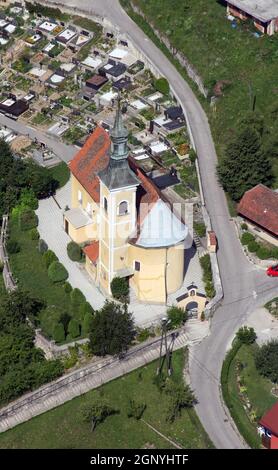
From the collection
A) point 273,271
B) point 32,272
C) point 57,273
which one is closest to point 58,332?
point 57,273

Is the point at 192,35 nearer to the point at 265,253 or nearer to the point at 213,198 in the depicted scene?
the point at 213,198

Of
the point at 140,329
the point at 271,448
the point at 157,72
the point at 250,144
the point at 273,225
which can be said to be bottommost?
the point at 271,448

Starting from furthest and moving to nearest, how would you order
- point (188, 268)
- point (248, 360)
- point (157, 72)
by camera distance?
1. point (157, 72)
2. point (188, 268)
3. point (248, 360)

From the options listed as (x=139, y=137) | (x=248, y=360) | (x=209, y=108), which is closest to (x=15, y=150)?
(x=139, y=137)

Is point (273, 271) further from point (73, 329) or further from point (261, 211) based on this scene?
point (73, 329)

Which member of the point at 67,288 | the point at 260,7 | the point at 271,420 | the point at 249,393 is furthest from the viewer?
the point at 260,7

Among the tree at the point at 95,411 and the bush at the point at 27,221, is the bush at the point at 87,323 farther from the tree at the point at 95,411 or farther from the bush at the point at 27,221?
the bush at the point at 27,221
